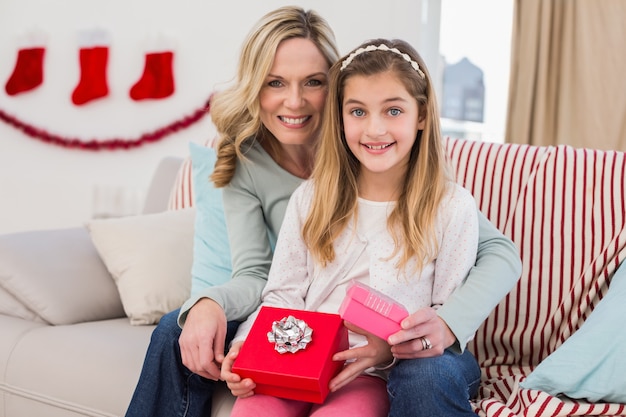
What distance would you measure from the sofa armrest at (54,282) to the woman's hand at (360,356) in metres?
0.97

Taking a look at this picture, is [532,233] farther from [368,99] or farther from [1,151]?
[1,151]

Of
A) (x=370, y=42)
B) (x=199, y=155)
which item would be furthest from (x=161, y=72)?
(x=370, y=42)

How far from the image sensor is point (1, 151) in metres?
3.54

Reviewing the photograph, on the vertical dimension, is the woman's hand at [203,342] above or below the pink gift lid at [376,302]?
below

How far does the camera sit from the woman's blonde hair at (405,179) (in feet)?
4.91

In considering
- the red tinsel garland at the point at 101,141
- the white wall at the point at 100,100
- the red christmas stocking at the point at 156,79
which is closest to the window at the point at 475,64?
the white wall at the point at 100,100

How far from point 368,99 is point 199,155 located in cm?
71

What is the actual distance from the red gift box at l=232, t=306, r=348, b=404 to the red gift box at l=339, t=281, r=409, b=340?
7 cm

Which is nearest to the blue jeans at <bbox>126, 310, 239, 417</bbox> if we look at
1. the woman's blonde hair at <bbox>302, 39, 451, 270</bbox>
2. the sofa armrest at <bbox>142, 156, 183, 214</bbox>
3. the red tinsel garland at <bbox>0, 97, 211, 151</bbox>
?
the woman's blonde hair at <bbox>302, 39, 451, 270</bbox>

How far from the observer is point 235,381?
4.28 feet

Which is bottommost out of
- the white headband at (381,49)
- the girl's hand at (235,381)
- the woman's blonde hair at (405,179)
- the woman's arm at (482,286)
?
the girl's hand at (235,381)

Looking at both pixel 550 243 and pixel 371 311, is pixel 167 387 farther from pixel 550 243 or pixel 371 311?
pixel 550 243

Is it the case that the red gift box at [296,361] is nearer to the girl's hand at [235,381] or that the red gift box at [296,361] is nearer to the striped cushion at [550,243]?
the girl's hand at [235,381]

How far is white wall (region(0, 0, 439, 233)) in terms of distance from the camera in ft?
11.1
